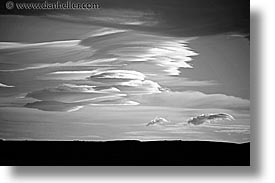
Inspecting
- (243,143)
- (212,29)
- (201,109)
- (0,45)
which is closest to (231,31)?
(212,29)

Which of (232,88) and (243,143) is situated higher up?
(232,88)

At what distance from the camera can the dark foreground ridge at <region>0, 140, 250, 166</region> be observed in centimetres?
267

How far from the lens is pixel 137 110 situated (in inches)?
106

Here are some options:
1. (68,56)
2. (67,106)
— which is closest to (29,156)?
(67,106)

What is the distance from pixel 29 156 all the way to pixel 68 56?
704 millimetres

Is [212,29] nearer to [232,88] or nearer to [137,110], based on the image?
[232,88]

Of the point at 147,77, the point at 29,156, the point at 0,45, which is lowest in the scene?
the point at 29,156

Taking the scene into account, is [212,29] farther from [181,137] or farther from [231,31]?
[181,137]

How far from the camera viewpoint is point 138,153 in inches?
106

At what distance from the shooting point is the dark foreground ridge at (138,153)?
2.67 meters

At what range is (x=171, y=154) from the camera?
2.69 m

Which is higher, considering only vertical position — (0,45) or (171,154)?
(0,45)

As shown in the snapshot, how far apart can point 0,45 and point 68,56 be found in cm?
45

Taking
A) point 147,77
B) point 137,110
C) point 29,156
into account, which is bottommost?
point 29,156
